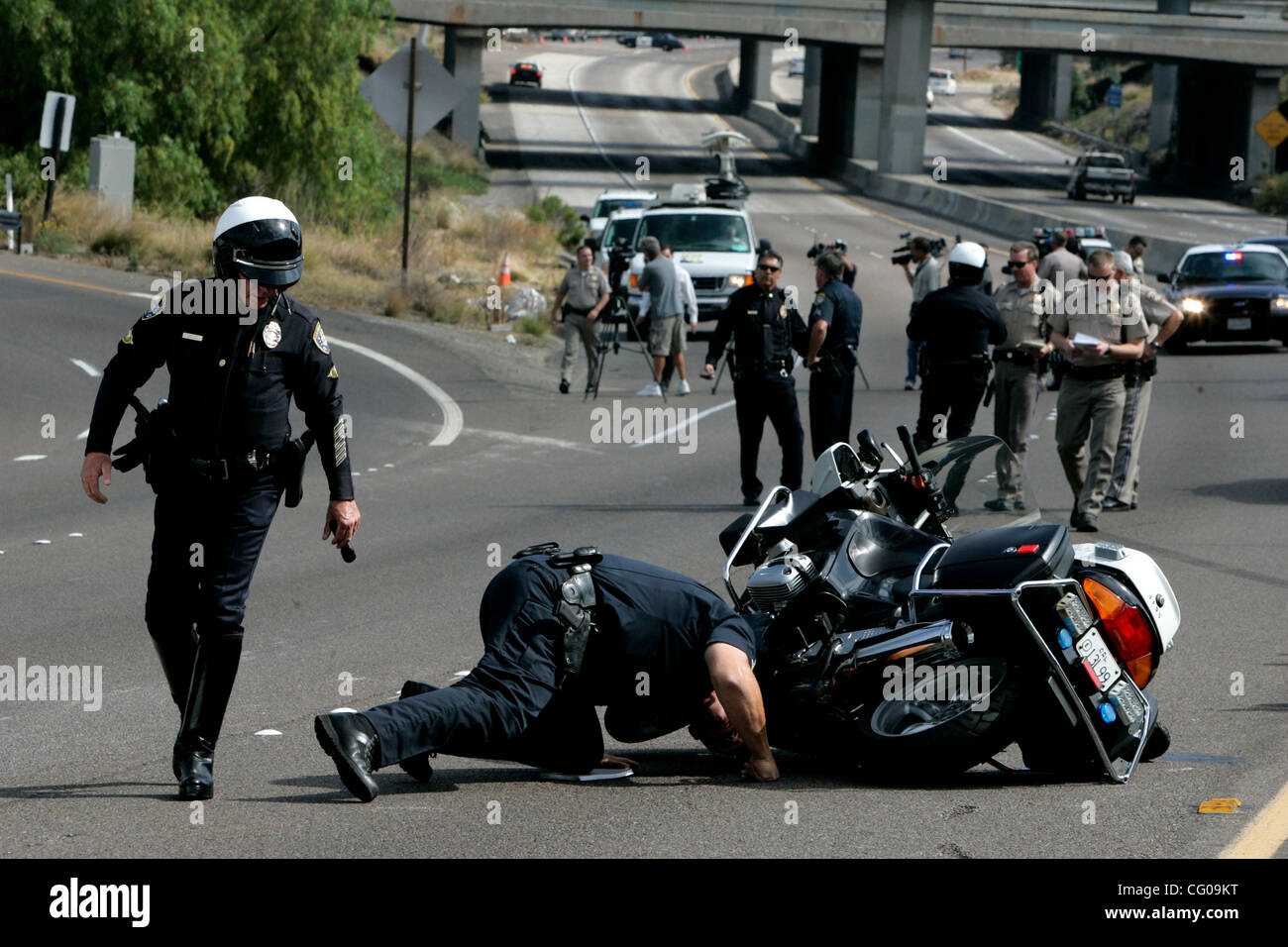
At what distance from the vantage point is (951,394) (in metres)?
12.8

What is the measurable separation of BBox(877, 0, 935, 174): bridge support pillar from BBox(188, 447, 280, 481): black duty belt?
6293 cm

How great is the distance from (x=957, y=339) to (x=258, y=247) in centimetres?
785

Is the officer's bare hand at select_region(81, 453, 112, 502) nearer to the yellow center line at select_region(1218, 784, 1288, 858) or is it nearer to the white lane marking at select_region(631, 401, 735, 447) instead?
the yellow center line at select_region(1218, 784, 1288, 858)

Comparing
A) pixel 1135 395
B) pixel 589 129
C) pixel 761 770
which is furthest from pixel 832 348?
pixel 589 129

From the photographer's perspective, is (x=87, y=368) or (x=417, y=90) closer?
(x=87, y=368)

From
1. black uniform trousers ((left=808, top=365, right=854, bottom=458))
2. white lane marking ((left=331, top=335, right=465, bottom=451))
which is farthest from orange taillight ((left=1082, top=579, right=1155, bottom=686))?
white lane marking ((left=331, top=335, right=465, bottom=451))

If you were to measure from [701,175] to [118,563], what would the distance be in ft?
202

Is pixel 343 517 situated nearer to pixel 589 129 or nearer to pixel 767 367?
pixel 767 367

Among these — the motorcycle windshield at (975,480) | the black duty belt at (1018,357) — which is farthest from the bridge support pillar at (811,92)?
the motorcycle windshield at (975,480)

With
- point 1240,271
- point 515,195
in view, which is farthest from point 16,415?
point 515,195

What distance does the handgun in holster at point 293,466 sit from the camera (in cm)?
571

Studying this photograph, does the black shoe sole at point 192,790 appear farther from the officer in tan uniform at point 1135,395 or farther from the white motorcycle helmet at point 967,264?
the officer in tan uniform at point 1135,395

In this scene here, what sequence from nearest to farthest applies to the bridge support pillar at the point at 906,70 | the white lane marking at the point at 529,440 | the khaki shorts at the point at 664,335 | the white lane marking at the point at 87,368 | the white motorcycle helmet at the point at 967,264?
the white motorcycle helmet at the point at 967,264 → the white lane marking at the point at 529,440 → the white lane marking at the point at 87,368 → the khaki shorts at the point at 664,335 → the bridge support pillar at the point at 906,70

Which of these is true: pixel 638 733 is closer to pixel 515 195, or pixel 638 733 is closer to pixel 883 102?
pixel 515 195
